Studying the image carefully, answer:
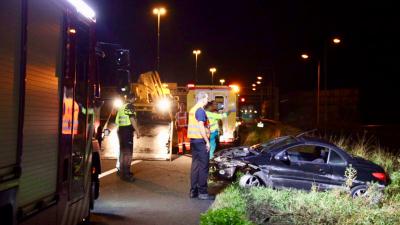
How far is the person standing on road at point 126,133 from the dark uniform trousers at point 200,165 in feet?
7.92

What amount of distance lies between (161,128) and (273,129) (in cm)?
971

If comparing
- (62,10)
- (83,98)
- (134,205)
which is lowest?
(134,205)

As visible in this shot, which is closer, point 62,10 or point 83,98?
point 62,10

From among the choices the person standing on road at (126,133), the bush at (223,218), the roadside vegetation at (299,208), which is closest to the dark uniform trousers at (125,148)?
the person standing on road at (126,133)

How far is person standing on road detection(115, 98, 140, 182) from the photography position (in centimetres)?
1173

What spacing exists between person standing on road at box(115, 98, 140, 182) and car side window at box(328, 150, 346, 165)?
4.24m

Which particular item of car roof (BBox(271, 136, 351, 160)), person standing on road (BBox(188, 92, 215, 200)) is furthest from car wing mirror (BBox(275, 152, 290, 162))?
person standing on road (BBox(188, 92, 215, 200))

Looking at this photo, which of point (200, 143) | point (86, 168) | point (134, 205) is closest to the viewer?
point (86, 168)

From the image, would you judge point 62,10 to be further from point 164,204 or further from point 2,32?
point 164,204

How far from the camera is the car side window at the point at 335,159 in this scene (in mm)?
10359

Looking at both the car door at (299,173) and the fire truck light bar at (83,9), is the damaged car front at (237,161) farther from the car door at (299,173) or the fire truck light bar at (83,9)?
the fire truck light bar at (83,9)

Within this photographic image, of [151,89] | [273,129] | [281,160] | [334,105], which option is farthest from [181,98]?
[334,105]

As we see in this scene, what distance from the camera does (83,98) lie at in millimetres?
6199

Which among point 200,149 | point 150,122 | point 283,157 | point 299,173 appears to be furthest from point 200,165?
point 150,122
